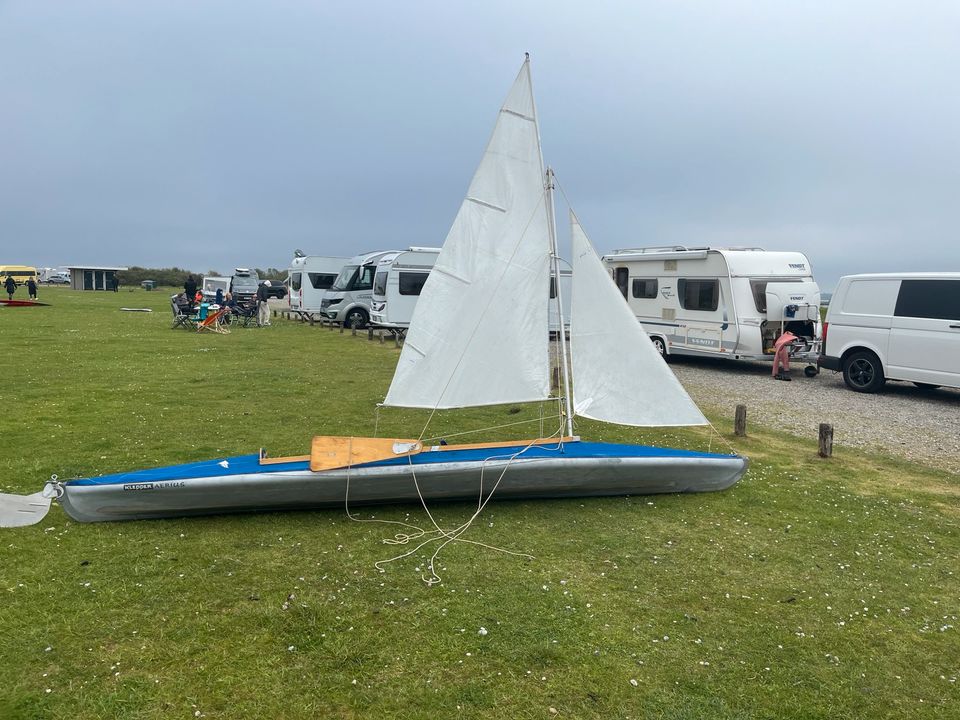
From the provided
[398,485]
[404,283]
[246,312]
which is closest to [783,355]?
[398,485]

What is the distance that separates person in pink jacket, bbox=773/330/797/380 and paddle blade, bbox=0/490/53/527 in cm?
1481

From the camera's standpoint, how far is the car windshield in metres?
27.8

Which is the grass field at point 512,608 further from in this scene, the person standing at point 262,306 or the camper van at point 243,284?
the camper van at point 243,284

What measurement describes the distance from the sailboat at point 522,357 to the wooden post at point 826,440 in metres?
2.50

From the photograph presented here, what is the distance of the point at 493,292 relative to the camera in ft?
21.9

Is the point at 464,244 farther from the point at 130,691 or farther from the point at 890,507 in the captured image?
the point at 890,507

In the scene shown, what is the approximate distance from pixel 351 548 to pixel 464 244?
3.18 metres

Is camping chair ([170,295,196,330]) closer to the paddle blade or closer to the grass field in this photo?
the grass field

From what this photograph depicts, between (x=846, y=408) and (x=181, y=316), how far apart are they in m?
23.2

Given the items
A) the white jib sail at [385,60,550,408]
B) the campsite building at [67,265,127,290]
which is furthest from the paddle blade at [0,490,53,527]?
the campsite building at [67,265,127,290]

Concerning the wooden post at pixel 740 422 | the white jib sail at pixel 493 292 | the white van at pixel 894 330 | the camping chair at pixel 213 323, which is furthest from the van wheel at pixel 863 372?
the camping chair at pixel 213 323

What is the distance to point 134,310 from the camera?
34.7m

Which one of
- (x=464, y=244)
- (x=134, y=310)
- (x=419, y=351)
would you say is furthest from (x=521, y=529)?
(x=134, y=310)

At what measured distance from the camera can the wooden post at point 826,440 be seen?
8.61 meters
